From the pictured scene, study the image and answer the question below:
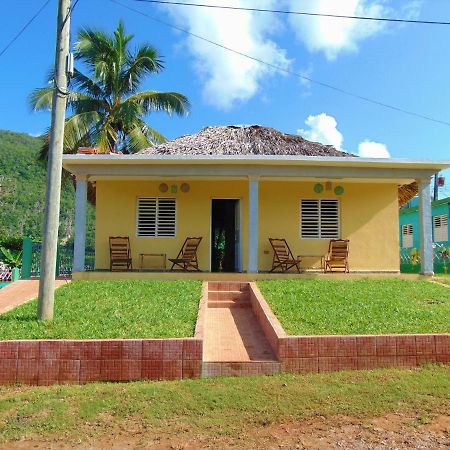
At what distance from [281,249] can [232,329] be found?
4.97 meters

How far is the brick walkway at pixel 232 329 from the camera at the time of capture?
5.79 meters

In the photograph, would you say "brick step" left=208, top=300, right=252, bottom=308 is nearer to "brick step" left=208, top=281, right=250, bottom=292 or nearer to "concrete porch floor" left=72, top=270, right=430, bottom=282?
"brick step" left=208, top=281, right=250, bottom=292

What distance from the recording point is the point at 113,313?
6848mm

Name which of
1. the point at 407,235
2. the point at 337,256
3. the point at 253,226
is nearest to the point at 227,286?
the point at 253,226

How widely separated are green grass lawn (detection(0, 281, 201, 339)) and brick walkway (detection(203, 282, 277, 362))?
0.37 meters

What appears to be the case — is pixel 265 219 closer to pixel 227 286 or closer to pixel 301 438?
pixel 227 286

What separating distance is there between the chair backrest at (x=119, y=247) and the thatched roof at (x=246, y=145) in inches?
99.2

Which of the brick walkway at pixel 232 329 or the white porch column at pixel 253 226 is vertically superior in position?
the white porch column at pixel 253 226

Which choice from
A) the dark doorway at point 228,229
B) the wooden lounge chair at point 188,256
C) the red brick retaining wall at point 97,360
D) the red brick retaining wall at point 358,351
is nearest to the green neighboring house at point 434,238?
the dark doorway at point 228,229

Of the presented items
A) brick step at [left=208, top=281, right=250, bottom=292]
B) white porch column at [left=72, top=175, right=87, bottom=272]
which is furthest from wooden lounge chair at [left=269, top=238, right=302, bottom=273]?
white porch column at [left=72, top=175, right=87, bottom=272]

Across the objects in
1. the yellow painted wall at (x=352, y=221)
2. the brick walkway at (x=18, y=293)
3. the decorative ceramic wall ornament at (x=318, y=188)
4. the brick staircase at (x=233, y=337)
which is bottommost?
the brick staircase at (x=233, y=337)

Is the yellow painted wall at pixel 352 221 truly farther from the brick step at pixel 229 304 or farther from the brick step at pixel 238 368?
the brick step at pixel 238 368

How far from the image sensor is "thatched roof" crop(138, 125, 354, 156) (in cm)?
1288

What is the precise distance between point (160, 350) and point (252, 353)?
128 centimetres
